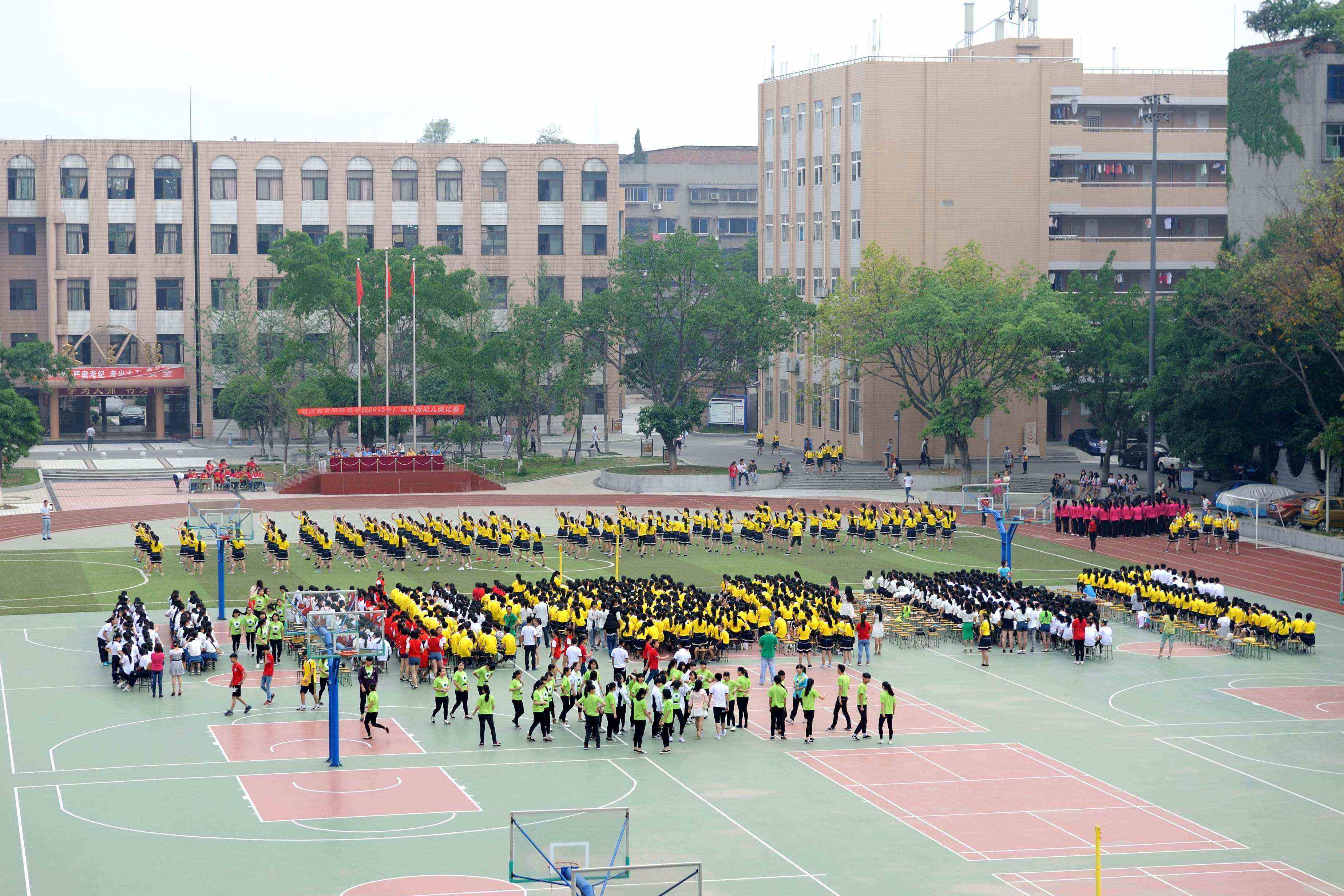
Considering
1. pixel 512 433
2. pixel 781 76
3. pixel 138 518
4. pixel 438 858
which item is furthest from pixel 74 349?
pixel 438 858

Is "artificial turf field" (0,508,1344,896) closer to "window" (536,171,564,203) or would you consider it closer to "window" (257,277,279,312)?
"window" (257,277,279,312)

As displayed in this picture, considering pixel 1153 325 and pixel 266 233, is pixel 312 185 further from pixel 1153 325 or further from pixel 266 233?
pixel 1153 325

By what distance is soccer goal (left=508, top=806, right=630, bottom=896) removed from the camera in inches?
625

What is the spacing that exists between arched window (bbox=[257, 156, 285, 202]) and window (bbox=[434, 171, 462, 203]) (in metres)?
9.68

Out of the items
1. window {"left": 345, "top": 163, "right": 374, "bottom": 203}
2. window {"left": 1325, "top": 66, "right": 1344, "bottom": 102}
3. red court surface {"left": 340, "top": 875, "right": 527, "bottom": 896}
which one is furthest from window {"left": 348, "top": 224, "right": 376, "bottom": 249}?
red court surface {"left": 340, "top": 875, "right": 527, "bottom": 896}

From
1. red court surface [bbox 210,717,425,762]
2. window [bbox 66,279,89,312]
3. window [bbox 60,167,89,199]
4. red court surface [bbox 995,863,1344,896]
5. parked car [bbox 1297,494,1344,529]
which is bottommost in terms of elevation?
red court surface [bbox 995,863,1344,896]

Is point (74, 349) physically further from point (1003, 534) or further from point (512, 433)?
point (1003, 534)

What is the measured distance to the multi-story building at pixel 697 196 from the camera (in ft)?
440

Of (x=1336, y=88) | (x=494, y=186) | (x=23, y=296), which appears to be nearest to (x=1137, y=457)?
(x=1336, y=88)

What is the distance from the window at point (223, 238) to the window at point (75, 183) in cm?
795

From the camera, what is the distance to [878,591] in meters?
42.1

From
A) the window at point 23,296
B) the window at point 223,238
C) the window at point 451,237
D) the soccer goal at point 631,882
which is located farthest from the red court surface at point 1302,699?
the window at point 23,296

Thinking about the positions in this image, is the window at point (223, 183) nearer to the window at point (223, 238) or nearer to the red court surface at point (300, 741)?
the window at point (223, 238)

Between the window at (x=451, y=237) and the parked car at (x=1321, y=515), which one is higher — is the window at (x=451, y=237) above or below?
above
